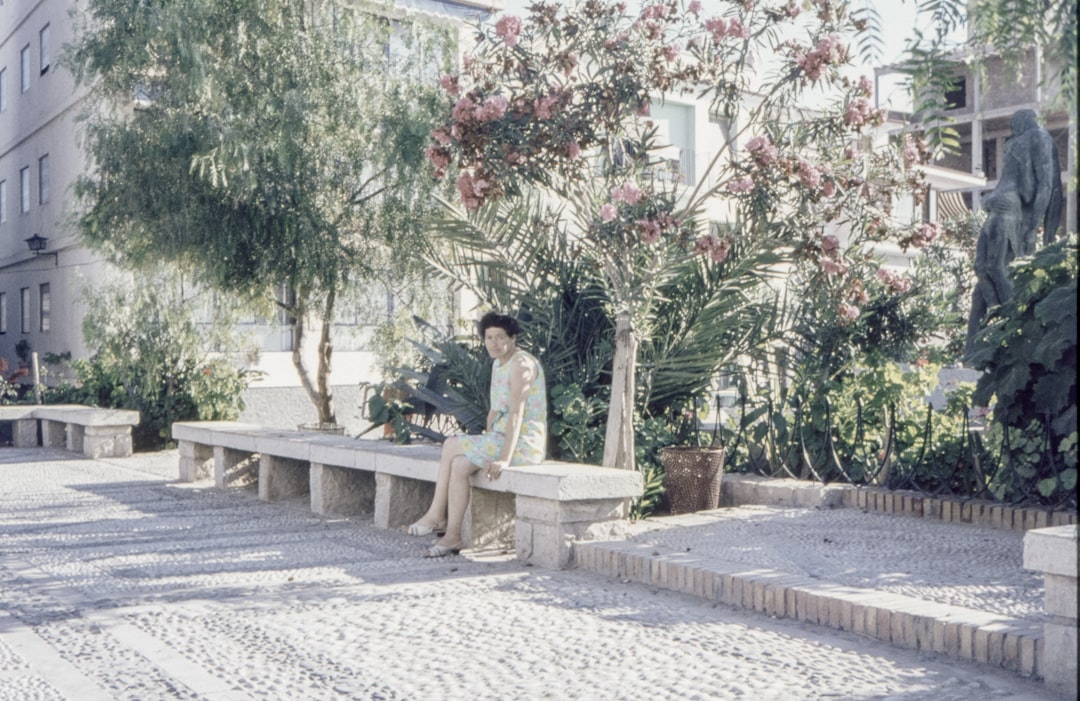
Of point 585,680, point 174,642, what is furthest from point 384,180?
point 585,680

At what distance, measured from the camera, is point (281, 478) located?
1062cm

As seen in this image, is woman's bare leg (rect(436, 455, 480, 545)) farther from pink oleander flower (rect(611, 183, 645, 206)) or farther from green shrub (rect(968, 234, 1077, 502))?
green shrub (rect(968, 234, 1077, 502))

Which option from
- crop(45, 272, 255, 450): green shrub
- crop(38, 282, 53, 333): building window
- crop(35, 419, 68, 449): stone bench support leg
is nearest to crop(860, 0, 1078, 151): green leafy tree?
crop(45, 272, 255, 450): green shrub

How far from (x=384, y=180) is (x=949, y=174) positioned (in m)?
28.0

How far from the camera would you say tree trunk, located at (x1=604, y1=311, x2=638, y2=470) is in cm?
796

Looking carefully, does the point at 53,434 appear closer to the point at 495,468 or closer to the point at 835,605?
the point at 495,468

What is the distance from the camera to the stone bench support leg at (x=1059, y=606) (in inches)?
174

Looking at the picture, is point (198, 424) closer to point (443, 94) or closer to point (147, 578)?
point (443, 94)

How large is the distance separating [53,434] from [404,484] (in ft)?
32.8

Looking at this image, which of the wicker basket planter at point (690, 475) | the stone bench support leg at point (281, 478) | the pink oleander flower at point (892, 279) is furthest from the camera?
the stone bench support leg at point (281, 478)

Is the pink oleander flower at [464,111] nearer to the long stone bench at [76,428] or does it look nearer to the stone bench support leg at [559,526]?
the stone bench support leg at [559,526]

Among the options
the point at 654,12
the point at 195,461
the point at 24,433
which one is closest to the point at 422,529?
the point at 654,12

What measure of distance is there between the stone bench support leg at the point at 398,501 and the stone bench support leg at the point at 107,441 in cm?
729

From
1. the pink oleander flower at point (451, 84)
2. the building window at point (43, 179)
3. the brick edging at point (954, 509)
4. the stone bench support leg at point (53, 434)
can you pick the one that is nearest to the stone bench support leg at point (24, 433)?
the stone bench support leg at point (53, 434)
